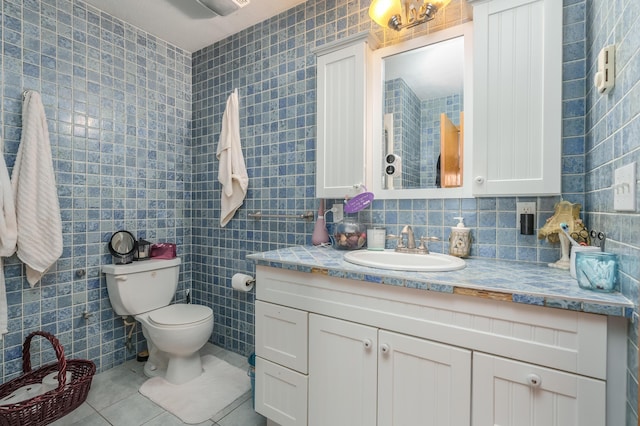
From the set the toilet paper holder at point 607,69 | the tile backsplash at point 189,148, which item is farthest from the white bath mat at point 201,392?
the toilet paper holder at point 607,69

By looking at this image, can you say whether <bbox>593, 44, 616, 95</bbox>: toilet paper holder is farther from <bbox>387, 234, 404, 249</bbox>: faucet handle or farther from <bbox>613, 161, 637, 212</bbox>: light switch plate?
<bbox>387, 234, 404, 249</bbox>: faucet handle

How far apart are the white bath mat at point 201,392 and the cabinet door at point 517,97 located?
1.75m

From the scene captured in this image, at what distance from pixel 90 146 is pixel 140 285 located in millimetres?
971

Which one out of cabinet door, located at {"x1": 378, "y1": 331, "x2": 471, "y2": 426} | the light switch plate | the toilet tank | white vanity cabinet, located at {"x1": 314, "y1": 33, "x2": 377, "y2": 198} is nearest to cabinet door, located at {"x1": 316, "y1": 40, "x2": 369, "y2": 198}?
white vanity cabinet, located at {"x1": 314, "y1": 33, "x2": 377, "y2": 198}

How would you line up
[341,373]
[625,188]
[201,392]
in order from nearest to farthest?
[625,188] < [341,373] < [201,392]

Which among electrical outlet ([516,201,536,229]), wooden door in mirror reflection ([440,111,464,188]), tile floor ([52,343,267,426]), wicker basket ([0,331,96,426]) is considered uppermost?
wooden door in mirror reflection ([440,111,464,188])

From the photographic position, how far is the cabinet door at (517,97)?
110 centimetres

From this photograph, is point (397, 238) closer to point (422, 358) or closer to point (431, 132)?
point (431, 132)

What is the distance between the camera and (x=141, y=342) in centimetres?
218

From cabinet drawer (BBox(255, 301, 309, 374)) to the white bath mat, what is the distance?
0.56 meters

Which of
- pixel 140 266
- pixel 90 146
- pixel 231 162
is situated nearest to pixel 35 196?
pixel 90 146

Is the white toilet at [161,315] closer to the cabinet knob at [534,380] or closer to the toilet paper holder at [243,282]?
the toilet paper holder at [243,282]

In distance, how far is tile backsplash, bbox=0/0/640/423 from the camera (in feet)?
4.17

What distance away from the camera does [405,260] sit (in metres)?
1.41
